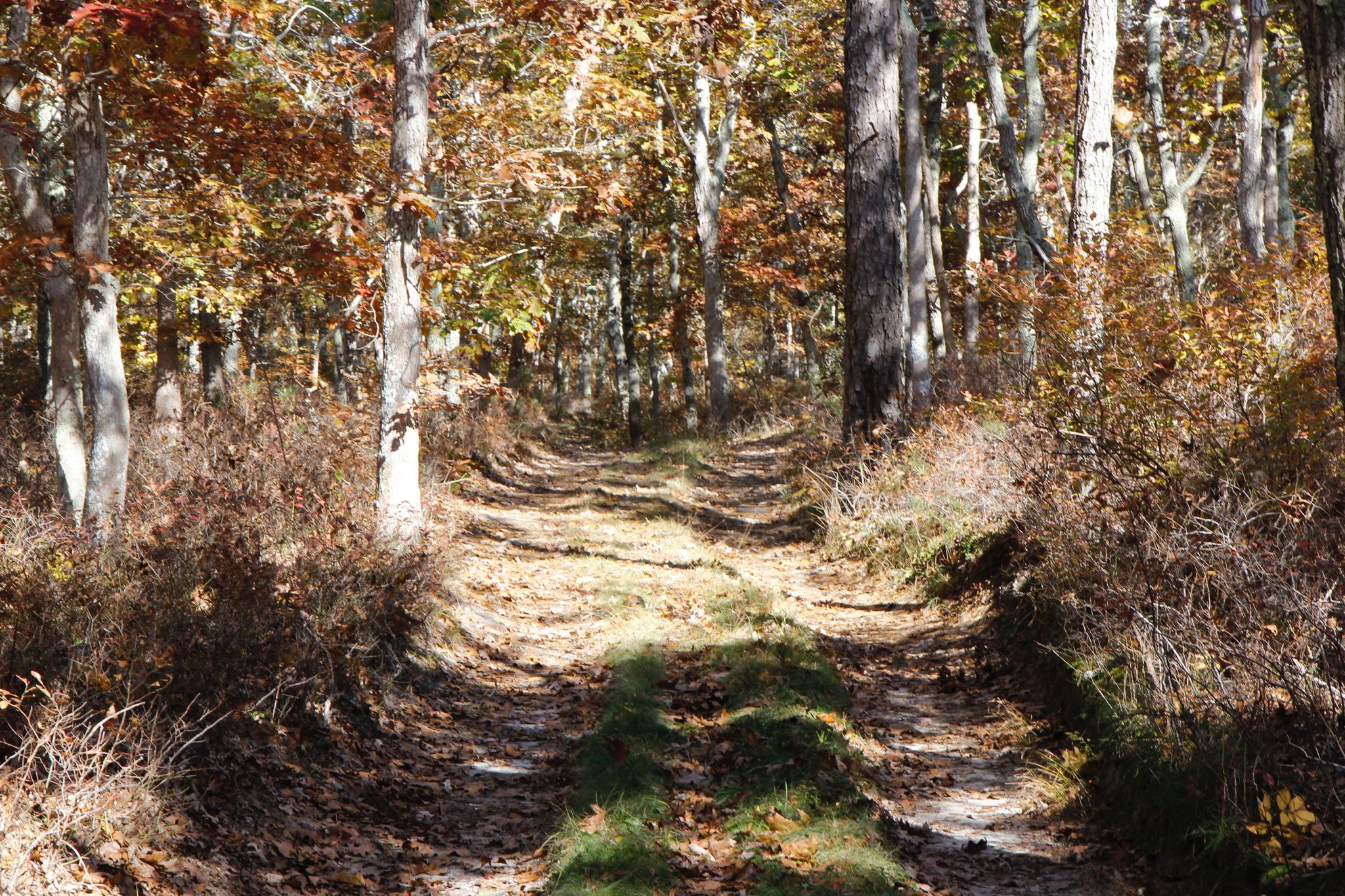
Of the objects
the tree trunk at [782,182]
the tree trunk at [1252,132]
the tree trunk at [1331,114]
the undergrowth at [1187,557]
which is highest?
the tree trunk at [782,182]

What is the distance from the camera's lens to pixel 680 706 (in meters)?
6.55

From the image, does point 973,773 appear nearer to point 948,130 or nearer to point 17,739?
point 17,739

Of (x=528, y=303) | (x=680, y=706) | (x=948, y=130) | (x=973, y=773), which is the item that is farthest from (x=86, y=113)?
(x=948, y=130)

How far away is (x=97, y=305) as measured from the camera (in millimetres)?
8117

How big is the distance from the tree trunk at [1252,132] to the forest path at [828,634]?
7.72m

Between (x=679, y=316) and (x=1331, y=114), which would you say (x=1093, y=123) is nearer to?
(x=1331, y=114)

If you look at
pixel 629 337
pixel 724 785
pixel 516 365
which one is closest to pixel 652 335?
pixel 516 365

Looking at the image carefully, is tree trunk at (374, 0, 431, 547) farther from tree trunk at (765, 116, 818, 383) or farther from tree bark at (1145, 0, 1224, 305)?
tree trunk at (765, 116, 818, 383)

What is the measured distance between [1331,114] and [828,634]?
5.86m

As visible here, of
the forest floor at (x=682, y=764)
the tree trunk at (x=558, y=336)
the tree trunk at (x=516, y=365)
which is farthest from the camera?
the tree trunk at (x=558, y=336)

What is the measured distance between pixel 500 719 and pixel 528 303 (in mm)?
5036

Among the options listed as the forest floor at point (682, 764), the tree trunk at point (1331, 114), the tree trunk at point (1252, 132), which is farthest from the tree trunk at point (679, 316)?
the tree trunk at point (1331, 114)

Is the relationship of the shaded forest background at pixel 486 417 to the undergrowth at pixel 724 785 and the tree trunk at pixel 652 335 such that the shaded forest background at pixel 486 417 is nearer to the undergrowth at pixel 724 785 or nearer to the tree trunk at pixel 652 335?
the undergrowth at pixel 724 785

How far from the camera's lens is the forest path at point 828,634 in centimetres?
491
